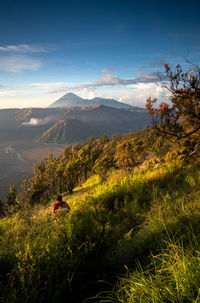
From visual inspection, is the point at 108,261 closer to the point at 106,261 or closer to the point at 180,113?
the point at 106,261

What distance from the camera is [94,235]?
262cm

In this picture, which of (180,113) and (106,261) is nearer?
(106,261)

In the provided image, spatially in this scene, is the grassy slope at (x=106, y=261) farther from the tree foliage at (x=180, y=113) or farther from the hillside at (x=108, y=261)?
the tree foliage at (x=180, y=113)

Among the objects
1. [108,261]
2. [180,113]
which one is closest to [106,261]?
[108,261]

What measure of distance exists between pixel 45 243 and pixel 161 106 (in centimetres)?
726

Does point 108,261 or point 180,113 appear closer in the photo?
point 108,261

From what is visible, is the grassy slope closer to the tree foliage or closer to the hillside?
the hillside

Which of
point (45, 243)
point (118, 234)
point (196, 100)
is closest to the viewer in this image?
point (45, 243)

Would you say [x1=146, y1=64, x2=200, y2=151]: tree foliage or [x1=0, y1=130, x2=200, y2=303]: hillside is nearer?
[x1=0, y1=130, x2=200, y2=303]: hillside


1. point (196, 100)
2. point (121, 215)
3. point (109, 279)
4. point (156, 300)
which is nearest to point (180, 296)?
point (156, 300)

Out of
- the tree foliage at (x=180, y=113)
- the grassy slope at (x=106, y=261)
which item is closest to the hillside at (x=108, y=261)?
the grassy slope at (x=106, y=261)

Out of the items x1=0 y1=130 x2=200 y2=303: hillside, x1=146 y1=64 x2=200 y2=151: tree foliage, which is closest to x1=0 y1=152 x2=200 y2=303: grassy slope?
x1=0 y1=130 x2=200 y2=303: hillside

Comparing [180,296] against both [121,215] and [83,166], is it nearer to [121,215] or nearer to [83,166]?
[121,215]

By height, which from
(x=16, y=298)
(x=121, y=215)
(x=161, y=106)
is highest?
(x=161, y=106)
